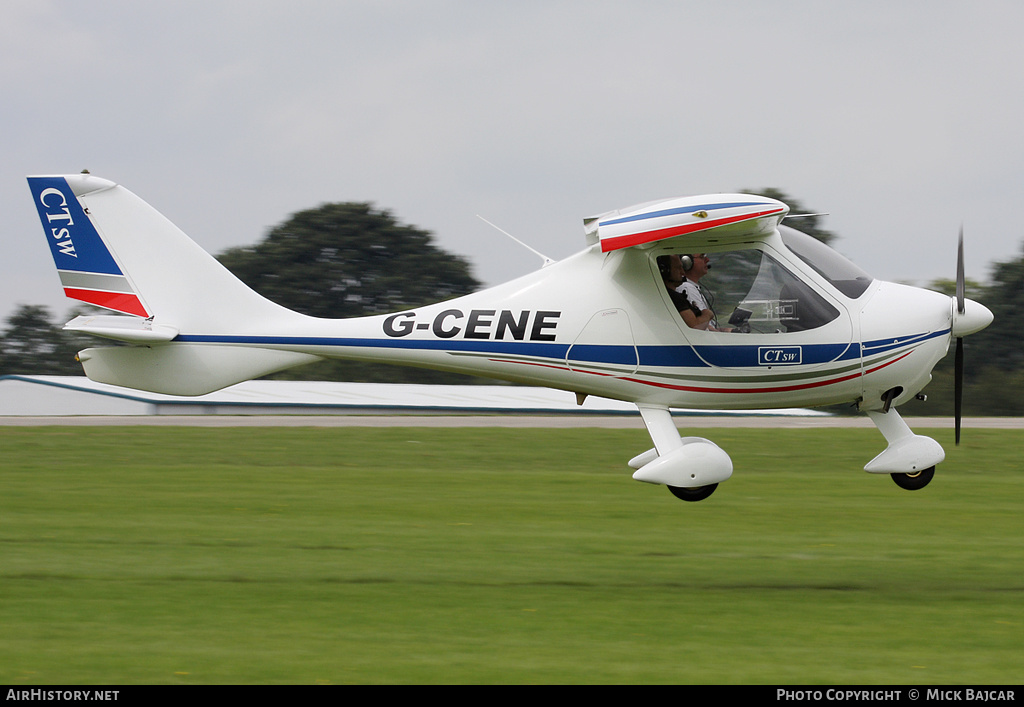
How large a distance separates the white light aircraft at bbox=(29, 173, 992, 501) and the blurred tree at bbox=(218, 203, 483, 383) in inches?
1330

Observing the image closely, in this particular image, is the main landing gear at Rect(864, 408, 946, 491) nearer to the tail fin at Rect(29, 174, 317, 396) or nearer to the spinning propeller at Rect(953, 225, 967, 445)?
the spinning propeller at Rect(953, 225, 967, 445)

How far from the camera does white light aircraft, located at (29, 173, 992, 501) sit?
10.7 meters

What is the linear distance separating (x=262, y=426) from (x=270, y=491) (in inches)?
424

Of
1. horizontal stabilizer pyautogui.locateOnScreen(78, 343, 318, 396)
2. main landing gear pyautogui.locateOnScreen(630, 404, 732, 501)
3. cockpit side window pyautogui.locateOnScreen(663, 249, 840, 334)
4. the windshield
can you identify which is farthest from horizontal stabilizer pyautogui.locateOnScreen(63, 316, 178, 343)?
the windshield

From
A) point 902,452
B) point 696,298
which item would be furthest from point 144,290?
point 902,452

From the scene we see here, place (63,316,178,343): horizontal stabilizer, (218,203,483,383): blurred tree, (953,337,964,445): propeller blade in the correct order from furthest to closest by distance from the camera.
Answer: (218,203,483,383): blurred tree
(953,337,964,445): propeller blade
(63,316,178,343): horizontal stabilizer

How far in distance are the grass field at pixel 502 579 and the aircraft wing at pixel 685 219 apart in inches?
109

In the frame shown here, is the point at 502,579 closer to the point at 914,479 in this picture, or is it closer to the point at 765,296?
the point at 765,296

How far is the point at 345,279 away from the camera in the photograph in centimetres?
4775

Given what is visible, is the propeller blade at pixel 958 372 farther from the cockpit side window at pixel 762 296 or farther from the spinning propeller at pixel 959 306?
the cockpit side window at pixel 762 296

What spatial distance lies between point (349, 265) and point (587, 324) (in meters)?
38.5

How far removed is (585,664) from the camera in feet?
20.2

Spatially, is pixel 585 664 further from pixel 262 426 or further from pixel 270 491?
pixel 262 426

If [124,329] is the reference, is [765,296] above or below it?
above
